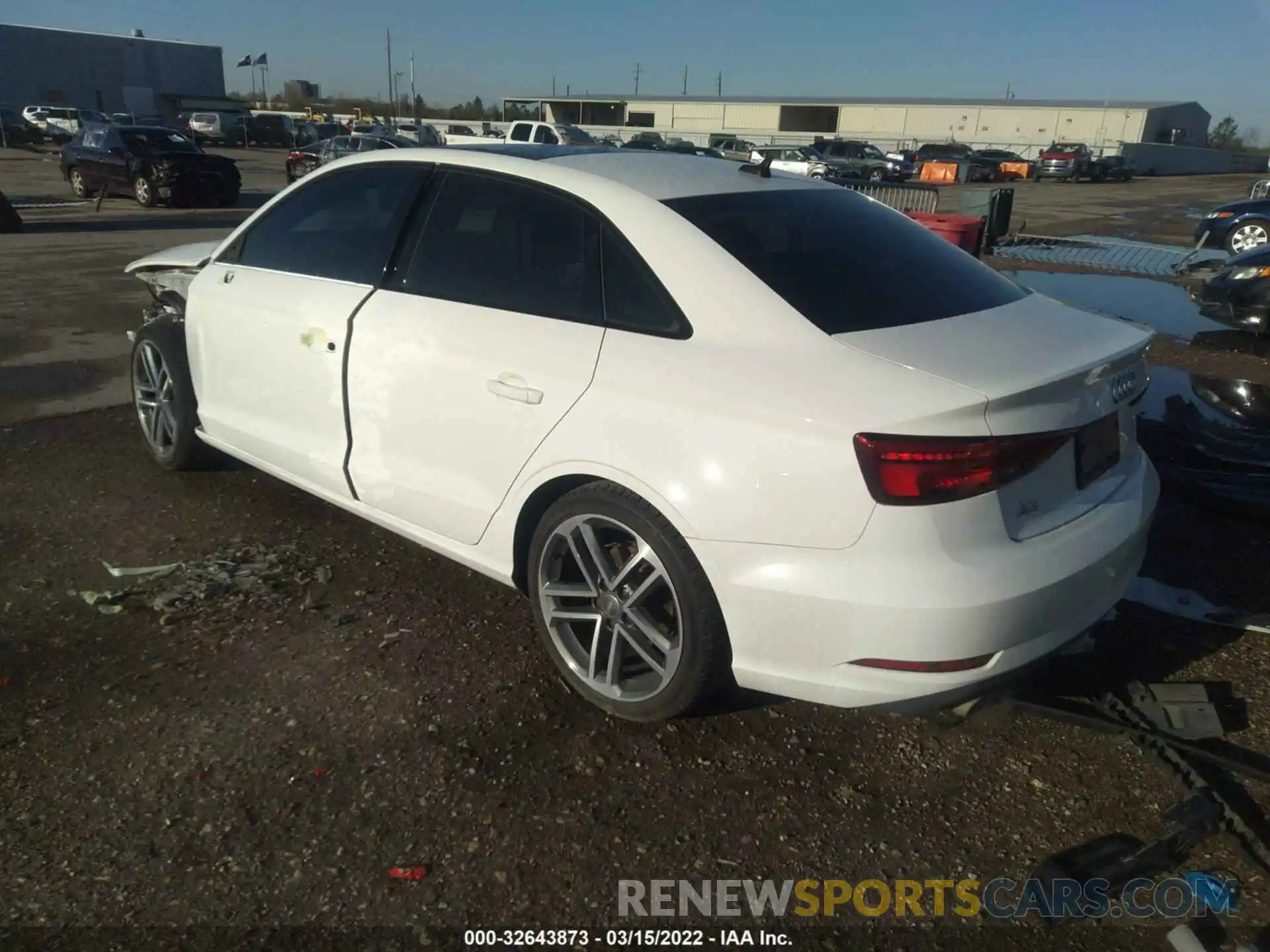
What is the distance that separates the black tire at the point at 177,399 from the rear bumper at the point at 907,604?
3.13m

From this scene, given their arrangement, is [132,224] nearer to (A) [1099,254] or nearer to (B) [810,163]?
(A) [1099,254]

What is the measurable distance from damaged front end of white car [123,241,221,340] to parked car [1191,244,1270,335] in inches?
319

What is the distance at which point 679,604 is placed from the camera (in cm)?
264

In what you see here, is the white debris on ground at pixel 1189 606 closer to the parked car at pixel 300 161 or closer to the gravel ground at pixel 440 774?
the gravel ground at pixel 440 774

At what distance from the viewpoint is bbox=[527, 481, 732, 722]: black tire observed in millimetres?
2596

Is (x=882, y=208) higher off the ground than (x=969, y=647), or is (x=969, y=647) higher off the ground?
(x=882, y=208)

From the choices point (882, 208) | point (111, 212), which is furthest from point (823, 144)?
point (882, 208)

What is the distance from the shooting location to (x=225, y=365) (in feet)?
13.7

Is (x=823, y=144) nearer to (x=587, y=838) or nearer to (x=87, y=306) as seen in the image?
(x=87, y=306)

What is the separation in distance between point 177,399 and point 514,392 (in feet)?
8.11

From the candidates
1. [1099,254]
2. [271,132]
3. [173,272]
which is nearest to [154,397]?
[173,272]

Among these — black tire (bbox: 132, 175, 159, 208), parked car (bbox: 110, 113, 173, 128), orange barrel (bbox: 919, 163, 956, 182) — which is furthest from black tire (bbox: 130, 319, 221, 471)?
parked car (bbox: 110, 113, 173, 128)

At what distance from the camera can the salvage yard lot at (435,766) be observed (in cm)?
232

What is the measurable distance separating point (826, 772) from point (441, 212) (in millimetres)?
2289
